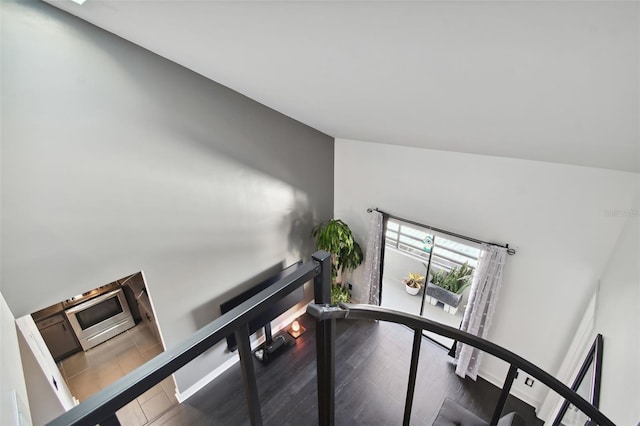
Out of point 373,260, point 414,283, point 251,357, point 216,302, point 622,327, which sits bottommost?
point 414,283

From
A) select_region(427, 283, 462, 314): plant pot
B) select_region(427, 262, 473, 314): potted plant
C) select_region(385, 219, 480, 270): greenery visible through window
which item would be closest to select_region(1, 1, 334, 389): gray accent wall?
select_region(385, 219, 480, 270): greenery visible through window

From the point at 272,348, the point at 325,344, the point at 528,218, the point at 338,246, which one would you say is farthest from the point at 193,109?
the point at 528,218

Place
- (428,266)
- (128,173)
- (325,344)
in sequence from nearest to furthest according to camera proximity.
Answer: (325,344)
(128,173)
(428,266)

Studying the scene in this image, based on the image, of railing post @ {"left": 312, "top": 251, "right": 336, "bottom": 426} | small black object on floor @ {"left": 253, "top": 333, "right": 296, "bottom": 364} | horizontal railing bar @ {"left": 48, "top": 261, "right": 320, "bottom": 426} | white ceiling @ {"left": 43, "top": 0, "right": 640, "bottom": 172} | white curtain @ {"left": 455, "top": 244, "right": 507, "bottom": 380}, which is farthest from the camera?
small black object on floor @ {"left": 253, "top": 333, "right": 296, "bottom": 364}

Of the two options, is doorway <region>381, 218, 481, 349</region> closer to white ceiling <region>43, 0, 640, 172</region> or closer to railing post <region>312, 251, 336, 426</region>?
white ceiling <region>43, 0, 640, 172</region>

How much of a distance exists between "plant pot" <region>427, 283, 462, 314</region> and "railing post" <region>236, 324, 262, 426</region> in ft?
13.5

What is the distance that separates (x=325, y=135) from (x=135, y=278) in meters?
3.47

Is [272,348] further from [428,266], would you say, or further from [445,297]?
[445,297]

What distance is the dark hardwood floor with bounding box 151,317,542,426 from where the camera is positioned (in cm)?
319

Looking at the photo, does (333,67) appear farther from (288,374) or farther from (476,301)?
(288,374)

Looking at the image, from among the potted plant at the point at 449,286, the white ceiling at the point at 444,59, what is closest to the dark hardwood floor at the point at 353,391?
the potted plant at the point at 449,286

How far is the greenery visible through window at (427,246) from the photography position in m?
3.59

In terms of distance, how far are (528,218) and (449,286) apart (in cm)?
191

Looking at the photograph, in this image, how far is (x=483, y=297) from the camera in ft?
10.3
